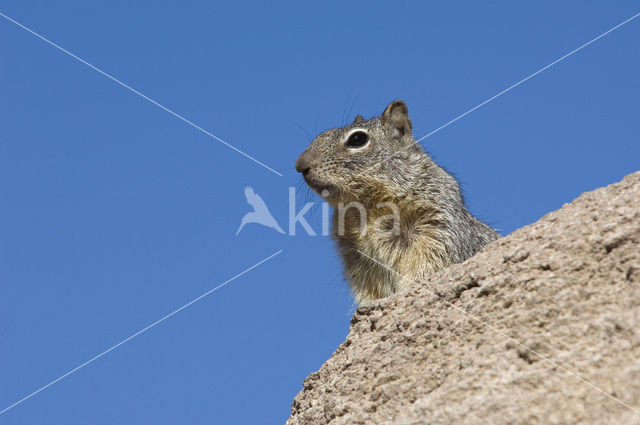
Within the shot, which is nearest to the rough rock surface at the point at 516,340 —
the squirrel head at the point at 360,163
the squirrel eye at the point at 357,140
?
the squirrel head at the point at 360,163

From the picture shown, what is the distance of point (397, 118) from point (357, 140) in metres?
0.90

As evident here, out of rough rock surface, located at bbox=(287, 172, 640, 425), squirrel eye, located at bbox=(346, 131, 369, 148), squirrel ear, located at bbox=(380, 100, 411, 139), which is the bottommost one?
rough rock surface, located at bbox=(287, 172, 640, 425)

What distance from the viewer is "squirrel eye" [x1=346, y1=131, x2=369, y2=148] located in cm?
933

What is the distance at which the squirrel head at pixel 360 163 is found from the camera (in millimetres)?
8688

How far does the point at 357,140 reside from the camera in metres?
9.41

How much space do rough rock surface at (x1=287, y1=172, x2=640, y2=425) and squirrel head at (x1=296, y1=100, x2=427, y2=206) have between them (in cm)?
300

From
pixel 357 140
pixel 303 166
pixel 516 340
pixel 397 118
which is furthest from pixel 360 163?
pixel 516 340

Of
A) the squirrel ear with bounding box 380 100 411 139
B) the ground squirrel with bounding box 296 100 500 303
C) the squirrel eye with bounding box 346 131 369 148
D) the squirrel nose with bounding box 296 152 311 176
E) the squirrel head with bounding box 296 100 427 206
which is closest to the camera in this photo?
the ground squirrel with bounding box 296 100 500 303

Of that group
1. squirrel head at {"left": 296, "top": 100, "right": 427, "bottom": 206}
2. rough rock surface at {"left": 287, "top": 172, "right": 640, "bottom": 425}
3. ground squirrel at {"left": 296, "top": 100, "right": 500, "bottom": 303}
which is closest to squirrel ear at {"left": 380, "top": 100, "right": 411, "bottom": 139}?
squirrel head at {"left": 296, "top": 100, "right": 427, "bottom": 206}

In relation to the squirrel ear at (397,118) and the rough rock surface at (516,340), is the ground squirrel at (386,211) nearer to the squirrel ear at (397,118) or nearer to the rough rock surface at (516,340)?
the squirrel ear at (397,118)

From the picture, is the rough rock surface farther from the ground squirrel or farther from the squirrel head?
the squirrel head

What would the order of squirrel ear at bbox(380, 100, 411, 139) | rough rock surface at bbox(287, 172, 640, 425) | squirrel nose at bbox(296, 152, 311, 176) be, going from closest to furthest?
rough rock surface at bbox(287, 172, 640, 425) → squirrel nose at bbox(296, 152, 311, 176) → squirrel ear at bbox(380, 100, 411, 139)

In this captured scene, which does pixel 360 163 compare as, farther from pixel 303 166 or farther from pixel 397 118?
pixel 397 118

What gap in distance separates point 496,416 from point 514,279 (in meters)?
1.06
